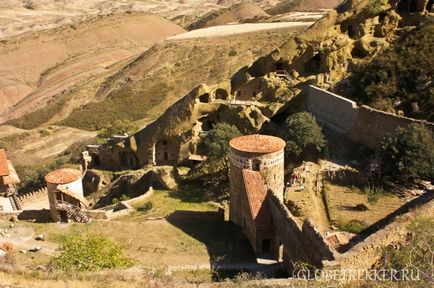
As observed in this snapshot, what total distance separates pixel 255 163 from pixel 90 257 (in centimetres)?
1210

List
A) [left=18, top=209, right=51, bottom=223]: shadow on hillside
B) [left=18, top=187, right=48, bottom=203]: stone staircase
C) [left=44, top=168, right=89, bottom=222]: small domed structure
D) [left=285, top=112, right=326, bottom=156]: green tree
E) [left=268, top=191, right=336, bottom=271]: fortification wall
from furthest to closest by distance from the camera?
1. [left=18, top=187, right=48, bottom=203]: stone staircase
2. [left=285, top=112, right=326, bottom=156]: green tree
3. [left=18, top=209, right=51, bottom=223]: shadow on hillside
4. [left=44, top=168, right=89, bottom=222]: small domed structure
5. [left=268, top=191, right=336, bottom=271]: fortification wall

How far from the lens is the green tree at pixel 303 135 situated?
3538 cm

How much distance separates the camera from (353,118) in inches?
1421

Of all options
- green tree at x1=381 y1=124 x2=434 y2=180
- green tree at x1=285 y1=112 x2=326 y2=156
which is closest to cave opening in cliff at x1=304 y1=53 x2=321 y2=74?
green tree at x1=285 y1=112 x2=326 y2=156

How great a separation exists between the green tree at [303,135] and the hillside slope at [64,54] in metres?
63.9

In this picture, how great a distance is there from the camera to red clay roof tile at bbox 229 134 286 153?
96.0 ft

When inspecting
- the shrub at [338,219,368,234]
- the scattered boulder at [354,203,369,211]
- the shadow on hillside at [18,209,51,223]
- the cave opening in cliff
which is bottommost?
the shadow on hillside at [18,209,51,223]

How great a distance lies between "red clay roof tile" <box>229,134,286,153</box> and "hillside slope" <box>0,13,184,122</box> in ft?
220

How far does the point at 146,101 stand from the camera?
75.4m

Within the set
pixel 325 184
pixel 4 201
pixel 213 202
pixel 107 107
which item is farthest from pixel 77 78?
pixel 325 184

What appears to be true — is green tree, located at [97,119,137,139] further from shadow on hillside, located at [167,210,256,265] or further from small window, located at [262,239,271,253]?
small window, located at [262,239,271,253]

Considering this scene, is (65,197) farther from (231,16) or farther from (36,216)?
(231,16)

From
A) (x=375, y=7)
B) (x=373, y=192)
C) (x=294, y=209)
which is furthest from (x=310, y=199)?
(x=375, y=7)

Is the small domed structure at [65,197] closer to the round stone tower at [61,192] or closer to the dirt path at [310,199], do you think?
the round stone tower at [61,192]
